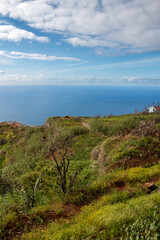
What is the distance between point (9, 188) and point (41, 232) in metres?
4.31

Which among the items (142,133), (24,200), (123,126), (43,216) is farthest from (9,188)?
(123,126)

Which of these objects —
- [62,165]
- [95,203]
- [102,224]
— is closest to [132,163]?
[95,203]

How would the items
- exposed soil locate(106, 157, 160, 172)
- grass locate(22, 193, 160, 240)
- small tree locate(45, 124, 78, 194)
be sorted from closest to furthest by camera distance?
grass locate(22, 193, 160, 240)
small tree locate(45, 124, 78, 194)
exposed soil locate(106, 157, 160, 172)

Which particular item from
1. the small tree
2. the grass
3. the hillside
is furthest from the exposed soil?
the grass

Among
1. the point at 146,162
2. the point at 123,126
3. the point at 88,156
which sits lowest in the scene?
the point at 88,156

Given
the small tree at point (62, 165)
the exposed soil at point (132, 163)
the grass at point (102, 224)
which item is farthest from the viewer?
the exposed soil at point (132, 163)

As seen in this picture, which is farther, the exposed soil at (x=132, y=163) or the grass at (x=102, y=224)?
the exposed soil at (x=132, y=163)

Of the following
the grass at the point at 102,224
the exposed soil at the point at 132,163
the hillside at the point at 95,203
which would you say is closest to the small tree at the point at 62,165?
the hillside at the point at 95,203

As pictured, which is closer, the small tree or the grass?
the grass

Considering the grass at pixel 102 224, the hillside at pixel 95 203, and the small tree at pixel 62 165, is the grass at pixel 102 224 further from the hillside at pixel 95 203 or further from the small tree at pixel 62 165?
the small tree at pixel 62 165

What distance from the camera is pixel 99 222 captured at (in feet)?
11.4

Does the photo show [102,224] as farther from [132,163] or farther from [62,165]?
[132,163]

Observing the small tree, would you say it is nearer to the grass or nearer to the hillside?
the hillside

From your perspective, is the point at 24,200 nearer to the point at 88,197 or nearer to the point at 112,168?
the point at 88,197
